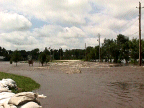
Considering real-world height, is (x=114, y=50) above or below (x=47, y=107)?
above

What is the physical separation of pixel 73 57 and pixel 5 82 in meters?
88.2

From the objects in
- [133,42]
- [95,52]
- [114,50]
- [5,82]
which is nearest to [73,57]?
[95,52]

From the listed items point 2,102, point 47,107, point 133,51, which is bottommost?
point 47,107

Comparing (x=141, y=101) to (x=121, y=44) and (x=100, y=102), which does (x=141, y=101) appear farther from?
(x=121, y=44)

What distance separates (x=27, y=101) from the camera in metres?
4.81

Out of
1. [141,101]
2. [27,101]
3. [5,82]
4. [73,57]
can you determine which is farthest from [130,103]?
[73,57]

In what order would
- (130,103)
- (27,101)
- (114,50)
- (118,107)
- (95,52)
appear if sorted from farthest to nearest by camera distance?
1. (95,52)
2. (114,50)
3. (130,103)
4. (118,107)
5. (27,101)

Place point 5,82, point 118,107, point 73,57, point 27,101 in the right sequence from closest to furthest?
point 27,101 → point 118,107 → point 5,82 → point 73,57

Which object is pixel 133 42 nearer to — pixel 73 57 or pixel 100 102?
pixel 100 102

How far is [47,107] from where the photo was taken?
6.12 metres

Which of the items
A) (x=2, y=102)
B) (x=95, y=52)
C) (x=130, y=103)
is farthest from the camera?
A: (x=95, y=52)

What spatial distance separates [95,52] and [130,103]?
4911 cm

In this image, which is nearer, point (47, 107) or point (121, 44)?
point (47, 107)

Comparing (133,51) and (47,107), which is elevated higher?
(133,51)
